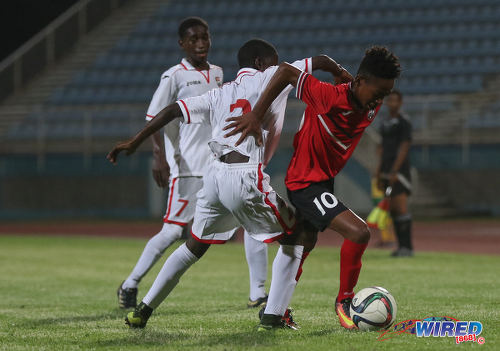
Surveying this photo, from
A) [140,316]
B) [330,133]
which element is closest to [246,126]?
[330,133]

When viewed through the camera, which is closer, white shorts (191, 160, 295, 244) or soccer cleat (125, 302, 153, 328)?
white shorts (191, 160, 295, 244)

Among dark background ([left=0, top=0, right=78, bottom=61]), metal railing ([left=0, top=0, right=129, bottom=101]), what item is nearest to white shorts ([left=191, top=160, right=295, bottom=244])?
metal railing ([left=0, top=0, right=129, bottom=101])

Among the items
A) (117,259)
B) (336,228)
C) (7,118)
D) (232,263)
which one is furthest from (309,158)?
(7,118)

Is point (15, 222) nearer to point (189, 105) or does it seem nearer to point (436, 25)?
point (436, 25)

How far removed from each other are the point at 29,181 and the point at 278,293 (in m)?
17.8

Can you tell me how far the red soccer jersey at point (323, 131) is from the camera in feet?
16.6

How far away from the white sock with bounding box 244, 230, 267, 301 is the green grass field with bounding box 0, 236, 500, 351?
0.25 meters

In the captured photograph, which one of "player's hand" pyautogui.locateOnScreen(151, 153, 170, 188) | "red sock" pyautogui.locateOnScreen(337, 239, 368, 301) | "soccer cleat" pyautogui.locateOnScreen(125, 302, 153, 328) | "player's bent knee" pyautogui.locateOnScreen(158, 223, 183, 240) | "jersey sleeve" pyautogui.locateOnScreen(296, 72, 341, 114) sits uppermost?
"jersey sleeve" pyautogui.locateOnScreen(296, 72, 341, 114)

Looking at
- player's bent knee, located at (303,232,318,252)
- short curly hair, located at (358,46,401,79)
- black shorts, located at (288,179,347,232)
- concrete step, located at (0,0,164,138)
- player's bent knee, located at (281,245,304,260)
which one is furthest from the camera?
concrete step, located at (0,0,164,138)

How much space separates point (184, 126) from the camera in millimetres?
7012

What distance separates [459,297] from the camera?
7.30 meters

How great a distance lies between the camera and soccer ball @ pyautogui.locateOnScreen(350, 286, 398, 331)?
513cm

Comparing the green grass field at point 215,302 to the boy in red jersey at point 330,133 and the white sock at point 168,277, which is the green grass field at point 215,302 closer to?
the white sock at point 168,277

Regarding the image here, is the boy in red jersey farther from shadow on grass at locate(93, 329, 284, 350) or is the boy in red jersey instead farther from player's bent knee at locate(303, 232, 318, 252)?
shadow on grass at locate(93, 329, 284, 350)
